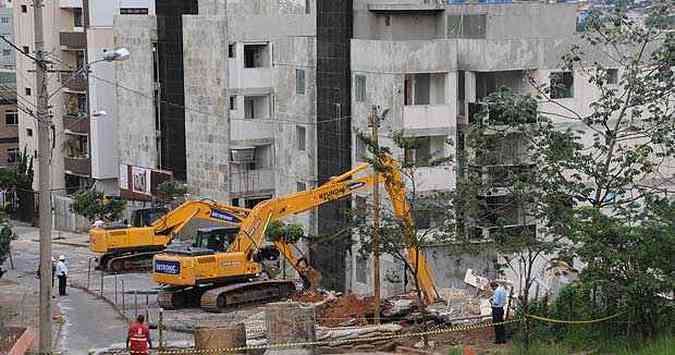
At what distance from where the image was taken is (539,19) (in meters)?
43.2

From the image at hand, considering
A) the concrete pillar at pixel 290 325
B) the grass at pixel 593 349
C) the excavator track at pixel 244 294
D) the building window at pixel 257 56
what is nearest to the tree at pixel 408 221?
the grass at pixel 593 349

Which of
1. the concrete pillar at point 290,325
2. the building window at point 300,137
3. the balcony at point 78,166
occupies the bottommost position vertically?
the concrete pillar at point 290,325

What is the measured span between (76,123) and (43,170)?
130ft

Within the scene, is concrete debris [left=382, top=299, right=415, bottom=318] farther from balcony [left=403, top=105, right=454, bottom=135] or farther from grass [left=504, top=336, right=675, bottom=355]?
balcony [left=403, top=105, right=454, bottom=135]

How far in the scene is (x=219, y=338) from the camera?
23531mm

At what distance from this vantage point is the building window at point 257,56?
51.0m

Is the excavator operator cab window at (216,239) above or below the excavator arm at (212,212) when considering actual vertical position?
below

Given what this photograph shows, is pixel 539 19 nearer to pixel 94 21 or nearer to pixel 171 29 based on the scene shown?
pixel 171 29

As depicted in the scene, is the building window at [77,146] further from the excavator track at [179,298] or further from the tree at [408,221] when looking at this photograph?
the tree at [408,221]

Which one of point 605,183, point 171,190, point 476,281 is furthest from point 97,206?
point 605,183

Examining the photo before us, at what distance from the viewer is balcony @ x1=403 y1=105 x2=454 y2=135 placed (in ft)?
131

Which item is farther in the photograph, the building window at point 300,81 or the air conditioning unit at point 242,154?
the air conditioning unit at point 242,154

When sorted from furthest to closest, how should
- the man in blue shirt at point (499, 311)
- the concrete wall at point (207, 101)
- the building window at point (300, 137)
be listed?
1. the concrete wall at point (207, 101)
2. the building window at point (300, 137)
3. the man in blue shirt at point (499, 311)

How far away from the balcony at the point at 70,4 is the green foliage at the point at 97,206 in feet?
38.5
